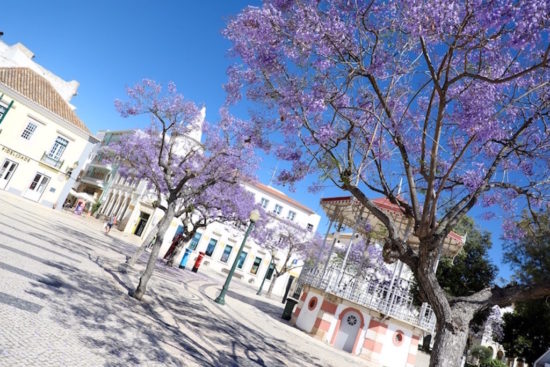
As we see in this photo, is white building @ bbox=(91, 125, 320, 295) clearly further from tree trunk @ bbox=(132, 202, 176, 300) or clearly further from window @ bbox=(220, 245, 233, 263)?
tree trunk @ bbox=(132, 202, 176, 300)

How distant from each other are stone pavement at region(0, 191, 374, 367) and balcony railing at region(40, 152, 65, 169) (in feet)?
75.0

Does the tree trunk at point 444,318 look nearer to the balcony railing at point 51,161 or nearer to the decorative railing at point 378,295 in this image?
the decorative railing at point 378,295

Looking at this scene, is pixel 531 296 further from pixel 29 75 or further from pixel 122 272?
pixel 29 75

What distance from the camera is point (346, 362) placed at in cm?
1162

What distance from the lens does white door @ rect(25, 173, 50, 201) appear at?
3116cm

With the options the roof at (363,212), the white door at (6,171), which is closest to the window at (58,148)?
the white door at (6,171)

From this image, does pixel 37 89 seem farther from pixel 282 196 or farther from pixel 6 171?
pixel 282 196

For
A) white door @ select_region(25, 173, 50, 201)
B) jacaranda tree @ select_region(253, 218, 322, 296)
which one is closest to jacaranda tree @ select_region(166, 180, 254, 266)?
jacaranda tree @ select_region(253, 218, 322, 296)

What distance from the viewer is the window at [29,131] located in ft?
97.9

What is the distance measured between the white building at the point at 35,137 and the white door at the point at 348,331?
29.2 m

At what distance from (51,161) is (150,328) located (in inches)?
1217

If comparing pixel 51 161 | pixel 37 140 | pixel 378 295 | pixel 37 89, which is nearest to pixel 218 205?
pixel 378 295

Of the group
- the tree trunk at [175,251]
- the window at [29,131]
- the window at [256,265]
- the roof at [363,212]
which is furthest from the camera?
the window at [256,265]

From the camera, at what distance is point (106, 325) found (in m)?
5.97
